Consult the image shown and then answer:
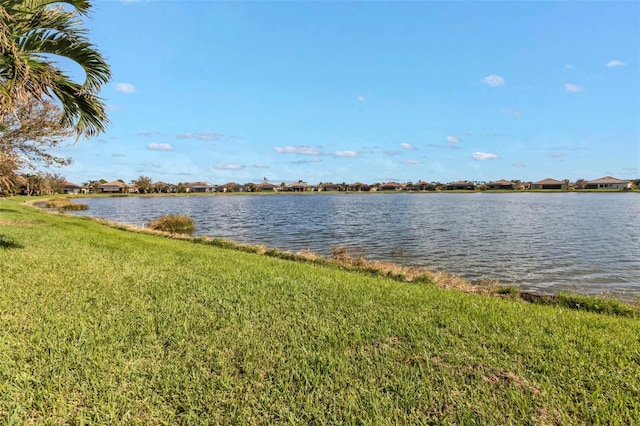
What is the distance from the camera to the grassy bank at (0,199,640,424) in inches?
137

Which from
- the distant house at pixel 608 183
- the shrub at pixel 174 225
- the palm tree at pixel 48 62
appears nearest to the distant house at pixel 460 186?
the distant house at pixel 608 183

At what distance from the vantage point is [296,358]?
4.45 meters

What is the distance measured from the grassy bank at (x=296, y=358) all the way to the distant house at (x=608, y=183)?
169 meters

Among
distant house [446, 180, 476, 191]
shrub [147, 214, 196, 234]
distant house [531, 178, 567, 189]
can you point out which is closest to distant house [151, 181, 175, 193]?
distant house [446, 180, 476, 191]

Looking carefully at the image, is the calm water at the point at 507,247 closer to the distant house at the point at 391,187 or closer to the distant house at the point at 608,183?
the distant house at the point at 608,183

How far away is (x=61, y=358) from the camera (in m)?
4.30

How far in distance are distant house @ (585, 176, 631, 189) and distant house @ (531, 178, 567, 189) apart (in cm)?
863

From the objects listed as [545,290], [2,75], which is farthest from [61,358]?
[545,290]

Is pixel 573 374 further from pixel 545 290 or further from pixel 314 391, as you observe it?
pixel 545 290

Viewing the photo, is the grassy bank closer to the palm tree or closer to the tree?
the palm tree

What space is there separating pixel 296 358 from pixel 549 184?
178 meters

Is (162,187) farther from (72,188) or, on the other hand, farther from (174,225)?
(174,225)

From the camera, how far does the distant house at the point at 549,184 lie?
148750 mm

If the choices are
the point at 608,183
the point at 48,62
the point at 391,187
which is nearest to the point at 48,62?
the point at 48,62
